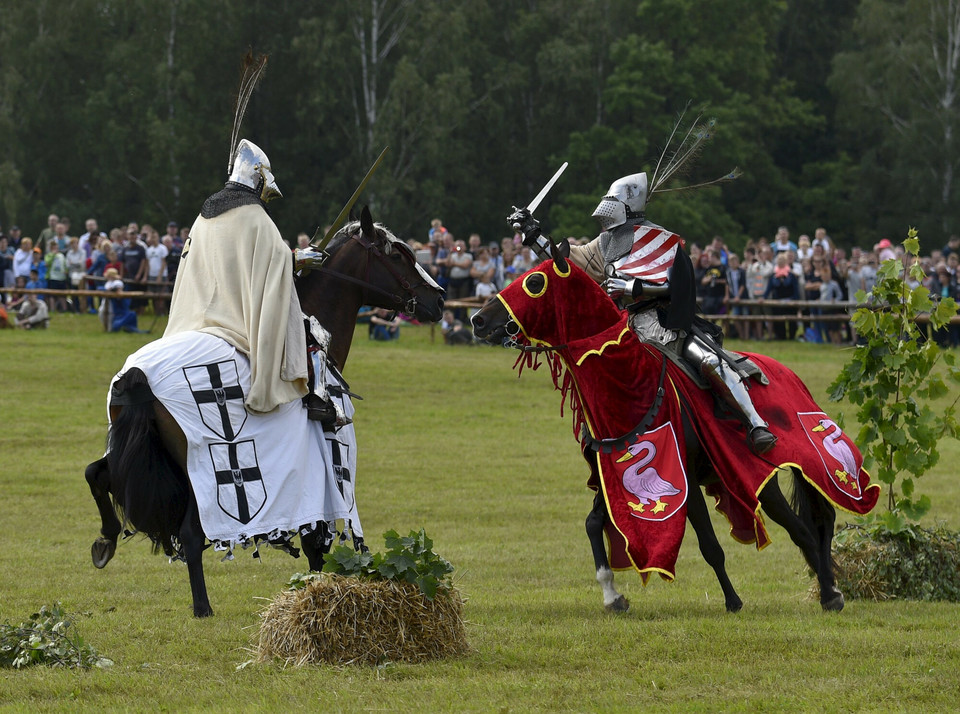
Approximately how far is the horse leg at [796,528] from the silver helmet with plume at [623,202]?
1.89 m

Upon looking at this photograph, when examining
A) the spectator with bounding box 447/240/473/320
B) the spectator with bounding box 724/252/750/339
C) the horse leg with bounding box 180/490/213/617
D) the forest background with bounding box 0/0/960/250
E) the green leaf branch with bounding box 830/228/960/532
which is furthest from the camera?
the forest background with bounding box 0/0/960/250

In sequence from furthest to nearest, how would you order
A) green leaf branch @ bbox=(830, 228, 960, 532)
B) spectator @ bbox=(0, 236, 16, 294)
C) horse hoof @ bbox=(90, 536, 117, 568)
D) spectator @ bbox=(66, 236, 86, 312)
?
1. spectator @ bbox=(0, 236, 16, 294)
2. spectator @ bbox=(66, 236, 86, 312)
3. green leaf branch @ bbox=(830, 228, 960, 532)
4. horse hoof @ bbox=(90, 536, 117, 568)

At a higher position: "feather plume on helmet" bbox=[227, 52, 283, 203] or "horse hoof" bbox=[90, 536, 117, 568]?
"feather plume on helmet" bbox=[227, 52, 283, 203]

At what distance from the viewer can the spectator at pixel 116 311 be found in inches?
1021

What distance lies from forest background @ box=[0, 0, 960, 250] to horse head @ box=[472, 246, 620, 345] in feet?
109

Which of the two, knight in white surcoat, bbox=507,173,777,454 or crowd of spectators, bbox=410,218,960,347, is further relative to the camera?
crowd of spectators, bbox=410,218,960,347

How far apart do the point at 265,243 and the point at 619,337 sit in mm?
2174

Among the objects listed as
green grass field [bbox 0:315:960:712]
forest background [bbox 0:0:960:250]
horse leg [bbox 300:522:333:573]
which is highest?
forest background [bbox 0:0:960:250]

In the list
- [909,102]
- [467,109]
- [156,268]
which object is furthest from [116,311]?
[909,102]

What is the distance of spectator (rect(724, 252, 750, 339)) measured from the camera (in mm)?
27719

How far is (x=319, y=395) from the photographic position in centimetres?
873

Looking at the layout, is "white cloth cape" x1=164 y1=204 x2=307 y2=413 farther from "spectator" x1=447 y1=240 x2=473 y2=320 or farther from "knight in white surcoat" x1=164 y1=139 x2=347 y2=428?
"spectator" x1=447 y1=240 x2=473 y2=320

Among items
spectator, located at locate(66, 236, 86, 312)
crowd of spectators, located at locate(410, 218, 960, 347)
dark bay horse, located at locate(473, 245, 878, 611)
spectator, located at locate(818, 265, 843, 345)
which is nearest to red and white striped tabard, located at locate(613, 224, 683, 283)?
dark bay horse, located at locate(473, 245, 878, 611)

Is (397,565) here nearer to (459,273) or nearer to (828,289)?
(828,289)
